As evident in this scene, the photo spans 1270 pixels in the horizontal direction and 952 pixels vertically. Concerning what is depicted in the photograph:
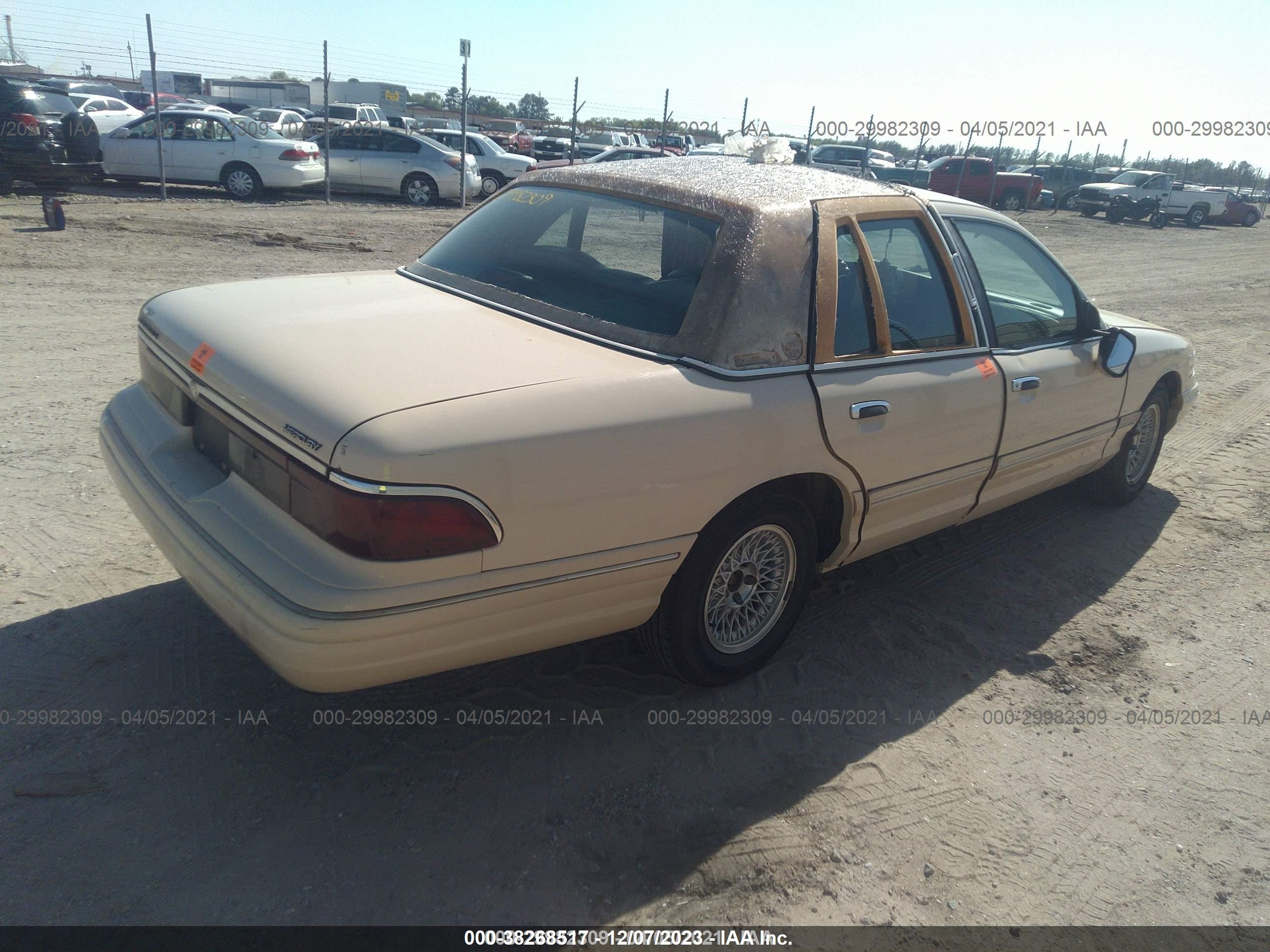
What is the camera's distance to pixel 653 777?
287 centimetres

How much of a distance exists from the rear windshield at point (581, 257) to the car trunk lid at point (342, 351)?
180 millimetres

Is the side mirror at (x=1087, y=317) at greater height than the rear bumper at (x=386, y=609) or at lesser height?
greater

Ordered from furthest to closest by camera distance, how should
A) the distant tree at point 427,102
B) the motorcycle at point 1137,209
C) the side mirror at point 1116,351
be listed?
the distant tree at point 427,102 → the motorcycle at point 1137,209 → the side mirror at point 1116,351

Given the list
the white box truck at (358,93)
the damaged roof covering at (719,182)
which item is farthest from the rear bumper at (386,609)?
the white box truck at (358,93)

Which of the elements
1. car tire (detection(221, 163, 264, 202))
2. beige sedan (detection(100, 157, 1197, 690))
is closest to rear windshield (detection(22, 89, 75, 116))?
car tire (detection(221, 163, 264, 202))

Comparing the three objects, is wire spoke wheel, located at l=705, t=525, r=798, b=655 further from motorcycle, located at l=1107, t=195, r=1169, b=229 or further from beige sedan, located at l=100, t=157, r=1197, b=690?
motorcycle, located at l=1107, t=195, r=1169, b=229

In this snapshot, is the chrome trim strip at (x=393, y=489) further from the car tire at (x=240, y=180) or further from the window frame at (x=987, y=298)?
the car tire at (x=240, y=180)

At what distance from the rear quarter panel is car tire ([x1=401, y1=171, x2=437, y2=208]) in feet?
53.3

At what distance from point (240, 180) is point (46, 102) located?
3409 mm

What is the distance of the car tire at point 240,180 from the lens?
15664mm

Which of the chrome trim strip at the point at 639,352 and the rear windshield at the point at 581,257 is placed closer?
the chrome trim strip at the point at 639,352

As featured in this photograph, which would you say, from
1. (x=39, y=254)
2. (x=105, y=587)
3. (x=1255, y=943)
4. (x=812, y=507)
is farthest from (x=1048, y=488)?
(x=39, y=254)

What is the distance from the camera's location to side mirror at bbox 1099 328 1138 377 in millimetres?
4312

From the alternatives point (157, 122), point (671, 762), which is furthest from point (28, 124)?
point (671, 762)
